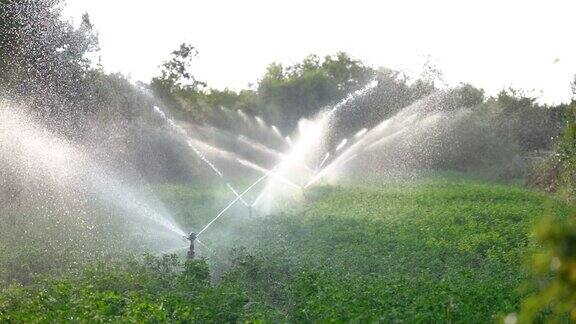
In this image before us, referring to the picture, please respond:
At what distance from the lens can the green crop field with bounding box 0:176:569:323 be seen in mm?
7988

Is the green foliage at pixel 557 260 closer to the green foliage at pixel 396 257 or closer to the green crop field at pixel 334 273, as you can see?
the green crop field at pixel 334 273

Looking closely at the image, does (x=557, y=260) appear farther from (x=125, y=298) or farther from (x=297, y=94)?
(x=297, y=94)

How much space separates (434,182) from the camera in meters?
29.2

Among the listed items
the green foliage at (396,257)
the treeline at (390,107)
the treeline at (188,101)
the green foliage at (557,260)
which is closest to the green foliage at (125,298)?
the green foliage at (396,257)

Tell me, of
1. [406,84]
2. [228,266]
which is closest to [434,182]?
[228,266]

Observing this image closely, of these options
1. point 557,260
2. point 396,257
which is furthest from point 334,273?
point 557,260

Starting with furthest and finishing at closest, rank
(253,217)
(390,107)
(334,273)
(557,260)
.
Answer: (390,107) → (253,217) → (334,273) → (557,260)

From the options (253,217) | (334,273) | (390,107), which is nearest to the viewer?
(334,273)

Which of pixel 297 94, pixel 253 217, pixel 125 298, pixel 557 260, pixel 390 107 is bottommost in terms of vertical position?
pixel 557 260

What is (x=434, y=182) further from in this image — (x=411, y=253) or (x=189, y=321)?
(x=189, y=321)

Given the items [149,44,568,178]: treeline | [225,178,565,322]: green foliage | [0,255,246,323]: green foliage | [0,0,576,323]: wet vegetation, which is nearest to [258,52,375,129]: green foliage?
[149,44,568,178]: treeline

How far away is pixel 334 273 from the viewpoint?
36.4ft

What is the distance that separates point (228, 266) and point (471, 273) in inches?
175

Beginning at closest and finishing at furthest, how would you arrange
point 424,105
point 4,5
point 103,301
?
1. point 103,301
2. point 4,5
3. point 424,105
